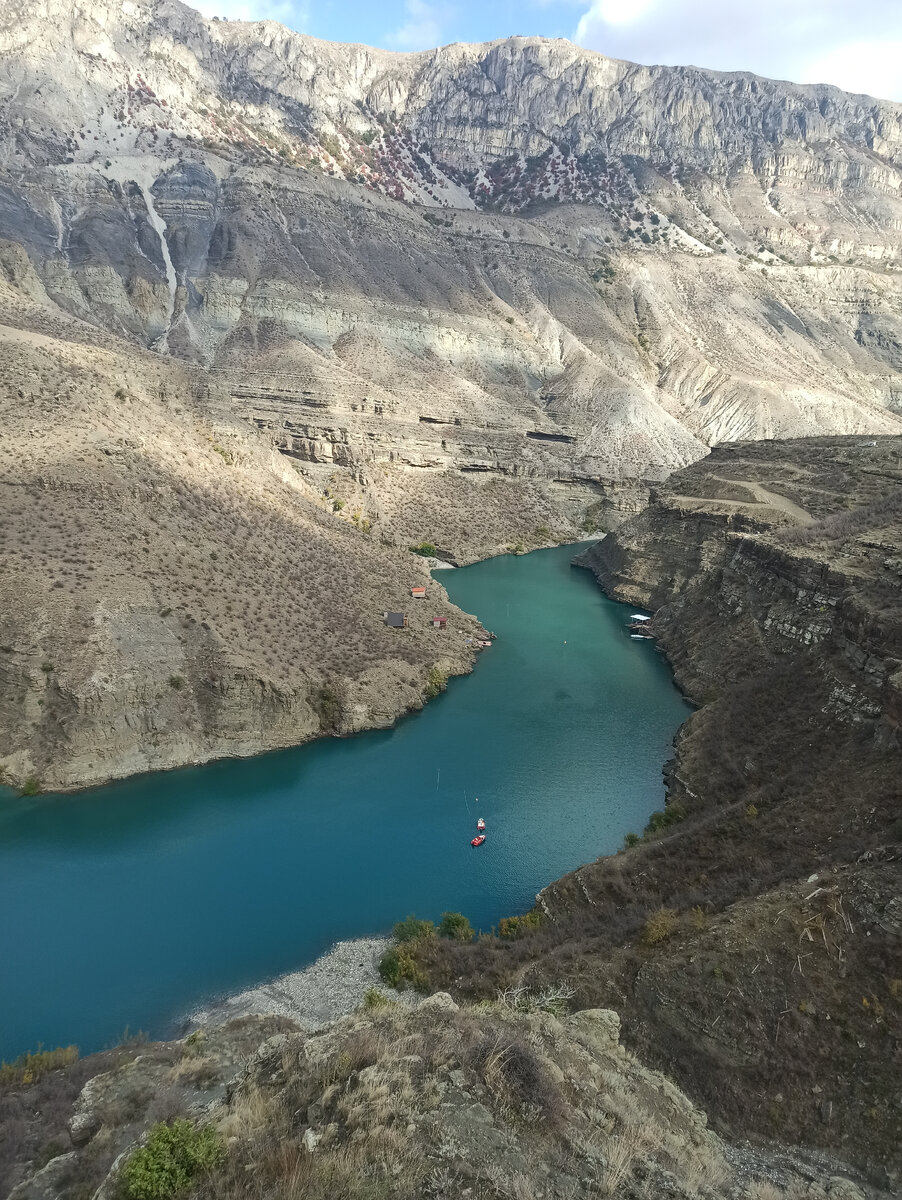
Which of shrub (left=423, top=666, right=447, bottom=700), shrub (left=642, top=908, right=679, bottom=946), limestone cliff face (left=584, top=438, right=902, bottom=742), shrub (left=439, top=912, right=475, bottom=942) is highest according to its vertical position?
limestone cliff face (left=584, top=438, right=902, bottom=742)

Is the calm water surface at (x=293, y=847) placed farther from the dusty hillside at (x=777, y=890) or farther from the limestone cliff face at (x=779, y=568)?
the limestone cliff face at (x=779, y=568)

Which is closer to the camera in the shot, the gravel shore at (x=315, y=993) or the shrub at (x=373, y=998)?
the shrub at (x=373, y=998)

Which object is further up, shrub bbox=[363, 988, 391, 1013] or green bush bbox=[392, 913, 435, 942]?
shrub bbox=[363, 988, 391, 1013]

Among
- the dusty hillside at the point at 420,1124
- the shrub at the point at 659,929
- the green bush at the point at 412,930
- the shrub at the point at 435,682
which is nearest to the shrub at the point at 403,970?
the green bush at the point at 412,930

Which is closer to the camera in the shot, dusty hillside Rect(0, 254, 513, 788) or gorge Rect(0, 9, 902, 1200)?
gorge Rect(0, 9, 902, 1200)

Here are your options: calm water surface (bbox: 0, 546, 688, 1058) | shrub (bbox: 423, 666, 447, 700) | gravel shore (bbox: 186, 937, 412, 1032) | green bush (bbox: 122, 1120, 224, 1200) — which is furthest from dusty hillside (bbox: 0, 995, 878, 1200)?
shrub (bbox: 423, 666, 447, 700)

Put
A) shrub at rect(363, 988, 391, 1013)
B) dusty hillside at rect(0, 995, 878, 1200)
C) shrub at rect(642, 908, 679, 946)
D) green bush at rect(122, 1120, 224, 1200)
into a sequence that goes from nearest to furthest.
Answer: dusty hillside at rect(0, 995, 878, 1200) → green bush at rect(122, 1120, 224, 1200) → shrub at rect(642, 908, 679, 946) → shrub at rect(363, 988, 391, 1013)

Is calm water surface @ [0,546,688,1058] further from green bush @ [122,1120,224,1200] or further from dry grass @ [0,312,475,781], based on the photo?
green bush @ [122,1120,224,1200]
